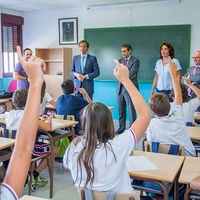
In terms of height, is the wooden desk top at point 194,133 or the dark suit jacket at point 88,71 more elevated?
the dark suit jacket at point 88,71

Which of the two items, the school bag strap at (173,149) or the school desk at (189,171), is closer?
the school desk at (189,171)

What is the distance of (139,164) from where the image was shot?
2162 mm

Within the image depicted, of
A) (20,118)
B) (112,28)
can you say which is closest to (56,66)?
(112,28)

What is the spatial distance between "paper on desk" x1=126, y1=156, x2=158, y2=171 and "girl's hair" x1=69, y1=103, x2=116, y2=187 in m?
0.56

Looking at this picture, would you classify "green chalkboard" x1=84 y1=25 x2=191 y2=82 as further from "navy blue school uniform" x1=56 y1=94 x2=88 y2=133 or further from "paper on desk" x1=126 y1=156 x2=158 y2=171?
"paper on desk" x1=126 y1=156 x2=158 y2=171

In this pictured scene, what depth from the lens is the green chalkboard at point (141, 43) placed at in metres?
6.22

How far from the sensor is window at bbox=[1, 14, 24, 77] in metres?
7.39

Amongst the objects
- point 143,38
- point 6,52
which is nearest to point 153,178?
point 143,38

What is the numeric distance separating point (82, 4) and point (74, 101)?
367 cm

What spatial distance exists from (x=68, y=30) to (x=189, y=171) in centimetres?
590

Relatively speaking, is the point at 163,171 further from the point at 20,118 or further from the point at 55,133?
the point at 55,133

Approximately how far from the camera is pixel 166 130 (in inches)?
103

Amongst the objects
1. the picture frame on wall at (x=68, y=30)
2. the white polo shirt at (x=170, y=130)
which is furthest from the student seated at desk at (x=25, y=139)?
the picture frame on wall at (x=68, y=30)

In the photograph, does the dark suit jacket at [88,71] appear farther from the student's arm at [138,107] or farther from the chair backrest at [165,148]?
the student's arm at [138,107]
